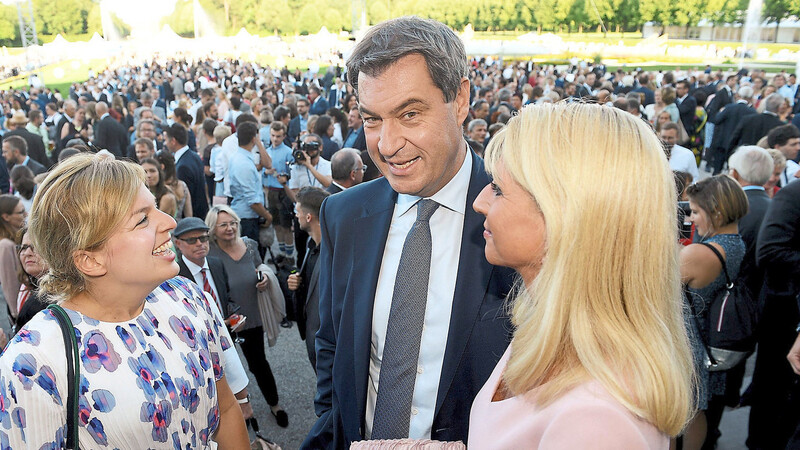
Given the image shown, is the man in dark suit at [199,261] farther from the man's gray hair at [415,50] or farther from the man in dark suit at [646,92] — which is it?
the man in dark suit at [646,92]

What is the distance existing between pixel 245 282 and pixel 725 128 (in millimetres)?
10587

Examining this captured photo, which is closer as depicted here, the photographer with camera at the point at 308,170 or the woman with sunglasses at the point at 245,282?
the woman with sunglasses at the point at 245,282

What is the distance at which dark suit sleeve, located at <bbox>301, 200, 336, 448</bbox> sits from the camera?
1.98 metres

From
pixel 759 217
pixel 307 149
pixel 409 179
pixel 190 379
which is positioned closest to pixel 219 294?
pixel 190 379

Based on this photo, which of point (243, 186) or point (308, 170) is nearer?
point (243, 186)

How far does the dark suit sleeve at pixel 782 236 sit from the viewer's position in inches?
141

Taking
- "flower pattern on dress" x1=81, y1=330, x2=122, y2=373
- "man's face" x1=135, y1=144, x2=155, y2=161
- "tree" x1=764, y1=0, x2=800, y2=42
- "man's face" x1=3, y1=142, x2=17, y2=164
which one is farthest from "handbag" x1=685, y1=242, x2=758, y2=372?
"tree" x1=764, y1=0, x2=800, y2=42

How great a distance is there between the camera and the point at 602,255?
3.86 ft

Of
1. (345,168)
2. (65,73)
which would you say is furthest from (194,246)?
(65,73)

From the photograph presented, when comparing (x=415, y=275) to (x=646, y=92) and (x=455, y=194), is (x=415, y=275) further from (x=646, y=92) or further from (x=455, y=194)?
(x=646, y=92)

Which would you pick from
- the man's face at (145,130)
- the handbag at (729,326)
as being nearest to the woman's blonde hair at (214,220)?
the handbag at (729,326)

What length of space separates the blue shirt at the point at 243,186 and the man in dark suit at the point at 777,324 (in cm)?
510

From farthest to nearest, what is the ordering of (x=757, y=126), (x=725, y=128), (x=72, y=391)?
(x=725, y=128) < (x=757, y=126) < (x=72, y=391)

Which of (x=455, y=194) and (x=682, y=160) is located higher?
(x=455, y=194)
